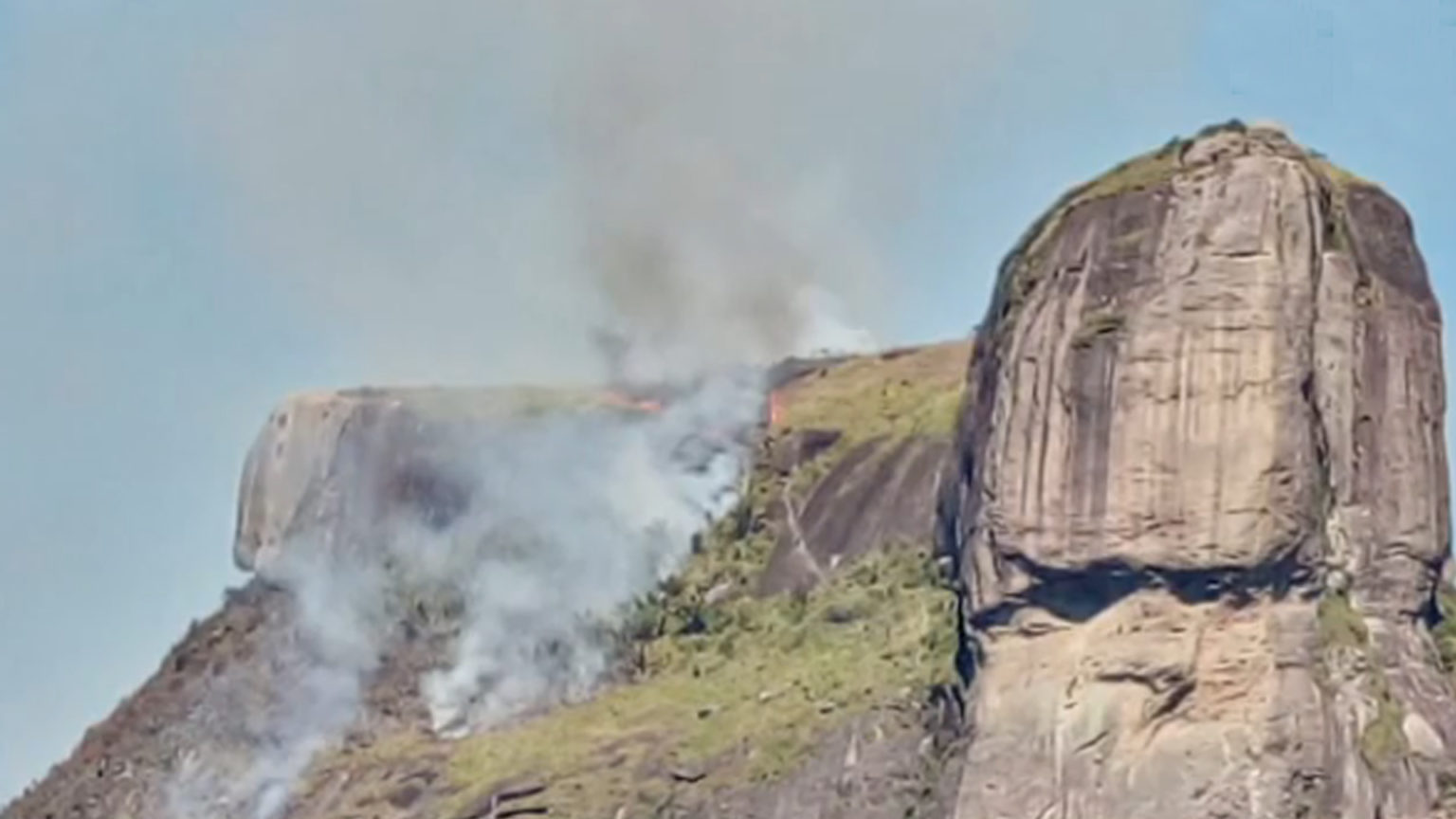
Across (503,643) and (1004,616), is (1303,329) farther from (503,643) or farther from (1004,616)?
(503,643)

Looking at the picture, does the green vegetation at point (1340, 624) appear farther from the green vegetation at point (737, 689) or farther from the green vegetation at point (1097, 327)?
the green vegetation at point (737, 689)

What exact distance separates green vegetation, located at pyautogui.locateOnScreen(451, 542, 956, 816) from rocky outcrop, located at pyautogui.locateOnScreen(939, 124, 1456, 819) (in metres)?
10.0

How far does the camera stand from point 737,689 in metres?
181

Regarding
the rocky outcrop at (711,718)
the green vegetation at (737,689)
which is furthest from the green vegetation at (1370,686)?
the green vegetation at (737,689)

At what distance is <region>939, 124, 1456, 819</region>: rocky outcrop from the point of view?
153 metres

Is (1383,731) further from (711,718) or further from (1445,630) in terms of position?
(711,718)

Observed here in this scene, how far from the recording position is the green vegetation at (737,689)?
6772 inches

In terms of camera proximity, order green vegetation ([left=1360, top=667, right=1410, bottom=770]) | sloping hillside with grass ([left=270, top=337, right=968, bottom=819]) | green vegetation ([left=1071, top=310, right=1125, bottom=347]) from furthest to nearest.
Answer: sloping hillside with grass ([left=270, top=337, right=968, bottom=819]), green vegetation ([left=1071, top=310, right=1125, bottom=347]), green vegetation ([left=1360, top=667, right=1410, bottom=770])

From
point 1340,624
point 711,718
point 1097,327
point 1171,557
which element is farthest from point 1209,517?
point 711,718

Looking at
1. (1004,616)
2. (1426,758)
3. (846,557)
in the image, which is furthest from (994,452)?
(846,557)

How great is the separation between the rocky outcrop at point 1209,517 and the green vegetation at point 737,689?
10031 millimetres

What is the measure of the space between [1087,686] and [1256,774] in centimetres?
522

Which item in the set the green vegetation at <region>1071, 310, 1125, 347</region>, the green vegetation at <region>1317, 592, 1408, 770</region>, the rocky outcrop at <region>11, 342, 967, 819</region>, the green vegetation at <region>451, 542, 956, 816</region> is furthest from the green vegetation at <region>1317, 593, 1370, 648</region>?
the green vegetation at <region>451, 542, 956, 816</region>

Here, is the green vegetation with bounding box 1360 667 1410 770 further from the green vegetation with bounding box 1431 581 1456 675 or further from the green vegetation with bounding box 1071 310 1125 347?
the green vegetation with bounding box 1071 310 1125 347
